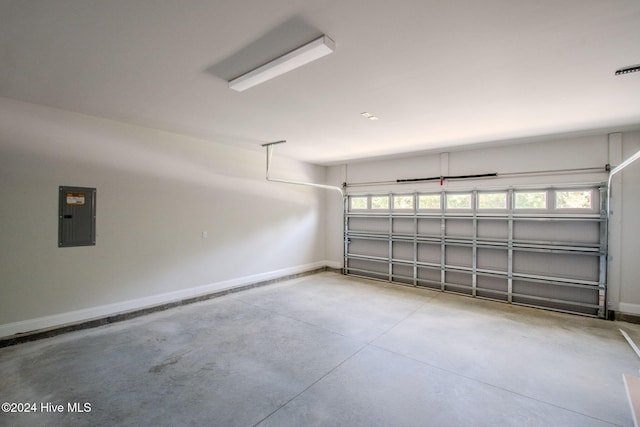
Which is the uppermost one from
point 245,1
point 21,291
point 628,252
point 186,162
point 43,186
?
point 245,1

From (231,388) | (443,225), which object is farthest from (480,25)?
(443,225)

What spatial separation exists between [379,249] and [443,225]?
61.1 inches

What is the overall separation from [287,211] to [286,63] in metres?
4.40

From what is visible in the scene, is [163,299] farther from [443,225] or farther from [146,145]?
[443,225]

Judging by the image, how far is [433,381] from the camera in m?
2.62

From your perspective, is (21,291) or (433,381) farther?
(21,291)

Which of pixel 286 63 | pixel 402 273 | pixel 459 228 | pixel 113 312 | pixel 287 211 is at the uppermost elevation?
pixel 286 63

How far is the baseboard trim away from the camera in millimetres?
3240

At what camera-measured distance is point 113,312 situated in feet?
12.8

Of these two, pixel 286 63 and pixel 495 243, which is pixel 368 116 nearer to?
pixel 286 63

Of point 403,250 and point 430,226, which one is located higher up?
point 430,226

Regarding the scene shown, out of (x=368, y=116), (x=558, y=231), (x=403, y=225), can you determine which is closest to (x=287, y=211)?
(x=403, y=225)

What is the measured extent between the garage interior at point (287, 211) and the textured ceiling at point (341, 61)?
22mm

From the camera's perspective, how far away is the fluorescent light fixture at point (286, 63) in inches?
79.9
